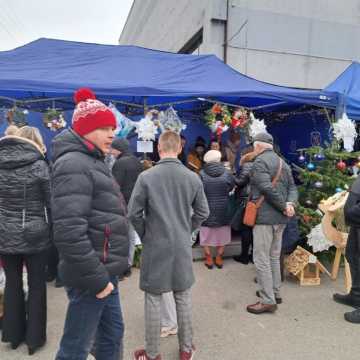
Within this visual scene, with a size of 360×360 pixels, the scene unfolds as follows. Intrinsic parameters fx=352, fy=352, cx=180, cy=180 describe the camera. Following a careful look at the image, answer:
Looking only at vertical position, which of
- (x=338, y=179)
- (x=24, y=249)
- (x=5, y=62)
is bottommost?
(x=24, y=249)

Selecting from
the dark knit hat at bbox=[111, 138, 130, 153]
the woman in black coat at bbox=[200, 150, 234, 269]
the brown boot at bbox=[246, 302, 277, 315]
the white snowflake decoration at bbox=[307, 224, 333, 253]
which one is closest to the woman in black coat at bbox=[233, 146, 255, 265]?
the woman in black coat at bbox=[200, 150, 234, 269]

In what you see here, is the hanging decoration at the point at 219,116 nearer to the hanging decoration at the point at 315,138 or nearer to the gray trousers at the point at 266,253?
the hanging decoration at the point at 315,138

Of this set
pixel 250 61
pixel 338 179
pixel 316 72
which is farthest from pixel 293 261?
pixel 316 72

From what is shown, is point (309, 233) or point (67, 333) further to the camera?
point (309, 233)

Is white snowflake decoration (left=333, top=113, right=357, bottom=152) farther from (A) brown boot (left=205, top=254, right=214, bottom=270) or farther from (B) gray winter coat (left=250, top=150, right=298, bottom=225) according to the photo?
(A) brown boot (left=205, top=254, right=214, bottom=270)

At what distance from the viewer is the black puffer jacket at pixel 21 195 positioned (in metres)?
2.57

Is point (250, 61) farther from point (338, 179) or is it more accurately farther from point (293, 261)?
point (293, 261)

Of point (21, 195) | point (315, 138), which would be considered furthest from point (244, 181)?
point (21, 195)

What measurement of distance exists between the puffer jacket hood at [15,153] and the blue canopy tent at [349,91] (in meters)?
4.39

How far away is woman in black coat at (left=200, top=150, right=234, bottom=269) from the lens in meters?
4.62

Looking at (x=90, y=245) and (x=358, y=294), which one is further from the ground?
(x=90, y=245)

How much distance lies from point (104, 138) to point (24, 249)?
1.28 meters

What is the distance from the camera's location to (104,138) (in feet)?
5.99

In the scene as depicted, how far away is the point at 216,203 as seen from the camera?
4.62m
